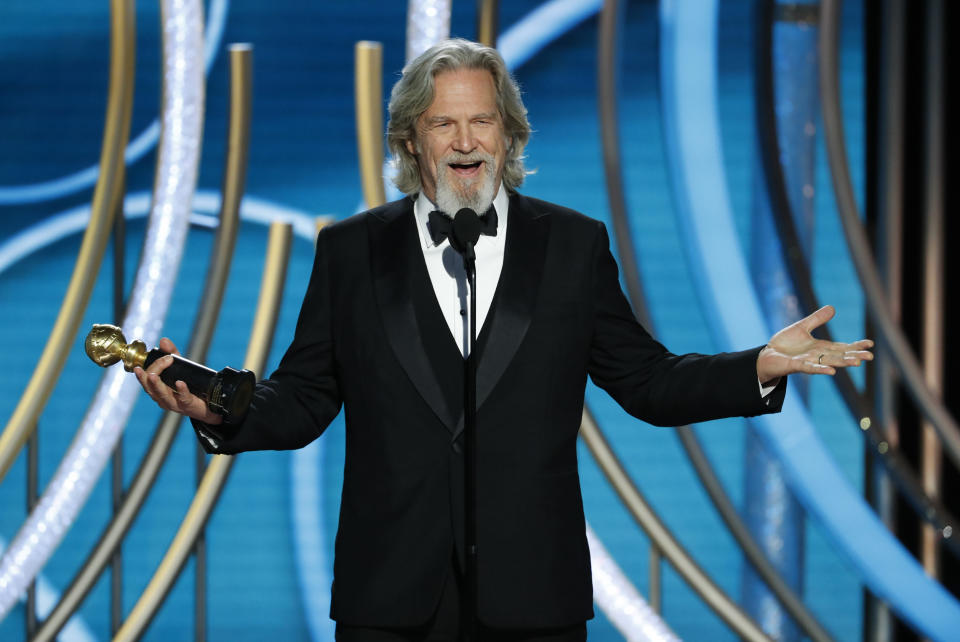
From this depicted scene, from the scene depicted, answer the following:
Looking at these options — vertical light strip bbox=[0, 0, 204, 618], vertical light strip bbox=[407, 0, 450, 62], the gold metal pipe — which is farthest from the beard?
the gold metal pipe

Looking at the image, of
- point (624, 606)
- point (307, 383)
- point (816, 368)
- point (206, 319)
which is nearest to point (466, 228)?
point (307, 383)

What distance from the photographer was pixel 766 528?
10.4ft

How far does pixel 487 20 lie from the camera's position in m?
2.80

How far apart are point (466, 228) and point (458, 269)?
26cm

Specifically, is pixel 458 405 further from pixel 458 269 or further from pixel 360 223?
pixel 360 223

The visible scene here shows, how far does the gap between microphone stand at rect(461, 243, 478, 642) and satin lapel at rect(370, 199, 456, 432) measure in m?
0.08

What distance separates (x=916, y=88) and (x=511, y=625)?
253cm

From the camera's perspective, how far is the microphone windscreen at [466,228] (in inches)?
54.3

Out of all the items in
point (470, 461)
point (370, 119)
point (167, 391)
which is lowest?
point (470, 461)

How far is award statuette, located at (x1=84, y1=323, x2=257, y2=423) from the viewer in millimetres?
1442

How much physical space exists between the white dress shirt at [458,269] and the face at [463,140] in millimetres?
53

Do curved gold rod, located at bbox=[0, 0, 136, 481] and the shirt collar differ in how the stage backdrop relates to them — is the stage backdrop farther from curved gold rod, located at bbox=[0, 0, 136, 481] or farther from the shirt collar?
the shirt collar

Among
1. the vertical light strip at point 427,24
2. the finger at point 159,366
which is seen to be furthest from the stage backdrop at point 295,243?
the finger at point 159,366

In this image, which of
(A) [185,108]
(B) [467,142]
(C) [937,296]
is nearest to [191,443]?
(A) [185,108]
